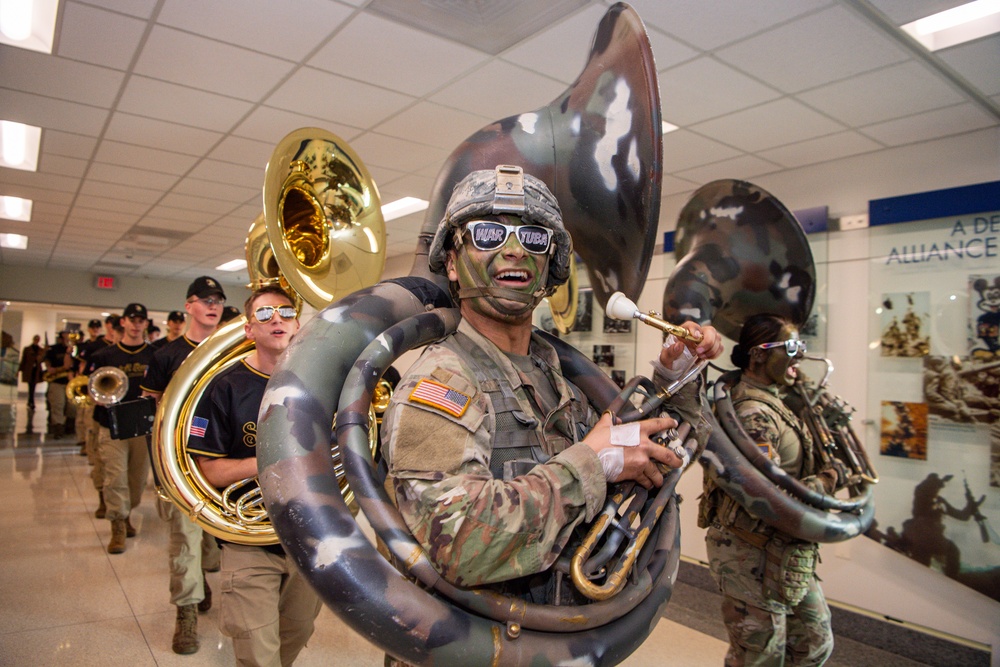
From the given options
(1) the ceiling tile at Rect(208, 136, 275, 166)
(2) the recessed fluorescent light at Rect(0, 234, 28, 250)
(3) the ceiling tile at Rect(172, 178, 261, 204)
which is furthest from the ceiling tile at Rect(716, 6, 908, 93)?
(2) the recessed fluorescent light at Rect(0, 234, 28, 250)

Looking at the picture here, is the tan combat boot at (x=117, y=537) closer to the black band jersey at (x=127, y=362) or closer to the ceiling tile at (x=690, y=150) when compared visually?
the black band jersey at (x=127, y=362)

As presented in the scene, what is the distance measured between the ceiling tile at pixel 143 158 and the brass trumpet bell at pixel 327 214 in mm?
3705

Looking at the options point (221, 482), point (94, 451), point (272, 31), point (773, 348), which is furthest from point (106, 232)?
point (773, 348)

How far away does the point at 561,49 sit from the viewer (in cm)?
328

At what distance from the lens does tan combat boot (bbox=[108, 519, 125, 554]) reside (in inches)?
184

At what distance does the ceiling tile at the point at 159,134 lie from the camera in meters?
4.62

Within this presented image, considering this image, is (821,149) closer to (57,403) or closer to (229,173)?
(229,173)

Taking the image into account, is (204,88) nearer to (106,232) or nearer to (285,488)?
(285,488)

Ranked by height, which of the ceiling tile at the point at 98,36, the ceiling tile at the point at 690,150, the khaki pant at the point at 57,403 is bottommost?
the khaki pant at the point at 57,403

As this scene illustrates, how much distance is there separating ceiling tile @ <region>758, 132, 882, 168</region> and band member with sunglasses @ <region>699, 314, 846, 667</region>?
1.83 metres

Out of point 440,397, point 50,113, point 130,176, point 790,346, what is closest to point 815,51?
point 790,346

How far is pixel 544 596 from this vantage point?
4.48 ft

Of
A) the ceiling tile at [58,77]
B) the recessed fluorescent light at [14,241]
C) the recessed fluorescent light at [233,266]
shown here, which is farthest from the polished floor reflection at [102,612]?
the recessed fluorescent light at [233,266]

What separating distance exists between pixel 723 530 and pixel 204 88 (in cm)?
379
